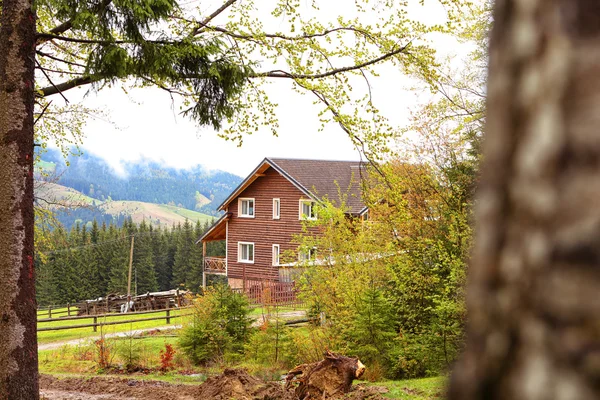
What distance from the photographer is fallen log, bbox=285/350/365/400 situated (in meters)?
8.44

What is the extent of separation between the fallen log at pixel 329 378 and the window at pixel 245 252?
33368mm

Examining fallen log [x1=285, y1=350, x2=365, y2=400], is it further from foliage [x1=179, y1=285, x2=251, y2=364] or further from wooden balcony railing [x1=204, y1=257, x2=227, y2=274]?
wooden balcony railing [x1=204, y1=257, x2=227, y2=274]

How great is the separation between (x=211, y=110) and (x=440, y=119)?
23.3 feet

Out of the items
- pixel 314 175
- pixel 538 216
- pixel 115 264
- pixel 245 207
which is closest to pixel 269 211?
pixel 245 207

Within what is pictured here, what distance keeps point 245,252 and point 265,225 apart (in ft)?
9.53

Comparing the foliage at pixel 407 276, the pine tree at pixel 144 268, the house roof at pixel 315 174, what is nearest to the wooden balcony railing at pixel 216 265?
the house roof at pixel 315 174

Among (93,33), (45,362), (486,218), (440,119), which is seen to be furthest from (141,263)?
(486,218)

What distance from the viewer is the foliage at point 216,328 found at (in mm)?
15336

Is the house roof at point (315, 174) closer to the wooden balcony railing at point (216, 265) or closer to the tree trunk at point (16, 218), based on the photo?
the wooden balcony railing at point (216, 265)

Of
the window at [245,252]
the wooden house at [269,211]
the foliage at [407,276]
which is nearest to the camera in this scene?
the foliage at [407,276]

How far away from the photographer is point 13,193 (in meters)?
7.25

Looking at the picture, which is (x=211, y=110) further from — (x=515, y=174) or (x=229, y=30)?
(x=515, y=174)

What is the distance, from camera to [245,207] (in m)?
42.4

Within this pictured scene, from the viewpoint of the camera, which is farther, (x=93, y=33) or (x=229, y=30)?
(x=229, y=30)
